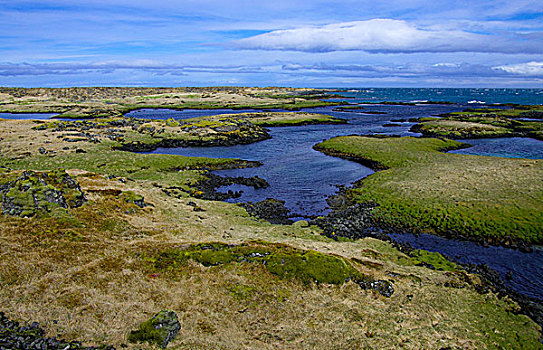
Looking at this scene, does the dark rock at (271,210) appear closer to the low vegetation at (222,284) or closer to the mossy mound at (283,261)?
the low vegetation at (222,284)

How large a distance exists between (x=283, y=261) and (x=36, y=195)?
71.0 ft

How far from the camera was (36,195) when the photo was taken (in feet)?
92.5

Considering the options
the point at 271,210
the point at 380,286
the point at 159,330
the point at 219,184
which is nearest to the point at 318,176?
the point at 219,184

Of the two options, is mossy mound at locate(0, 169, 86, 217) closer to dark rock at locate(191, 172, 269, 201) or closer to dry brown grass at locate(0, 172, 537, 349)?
dry brown grass at locate(0, 172, 537, 349)

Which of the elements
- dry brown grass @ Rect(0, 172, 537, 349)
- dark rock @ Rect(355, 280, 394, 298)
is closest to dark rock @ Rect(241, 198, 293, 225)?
dry brown grass @ Rect(0, 172, 537, 349)

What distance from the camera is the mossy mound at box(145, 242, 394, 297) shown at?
22.5 meters

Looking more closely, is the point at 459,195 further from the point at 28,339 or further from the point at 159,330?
the point at 28,339

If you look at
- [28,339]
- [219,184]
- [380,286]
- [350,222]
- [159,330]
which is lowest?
[350,222]

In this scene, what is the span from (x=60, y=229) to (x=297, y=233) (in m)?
20.0

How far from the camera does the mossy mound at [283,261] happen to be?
2255cm

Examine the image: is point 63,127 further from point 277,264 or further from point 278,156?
point 277,264

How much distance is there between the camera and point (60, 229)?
25.6 metres

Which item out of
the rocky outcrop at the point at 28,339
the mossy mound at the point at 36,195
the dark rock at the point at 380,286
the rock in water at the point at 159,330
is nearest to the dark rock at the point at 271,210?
the dark rock at the point at 380,286

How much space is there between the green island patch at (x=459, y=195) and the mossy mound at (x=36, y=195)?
101ft
